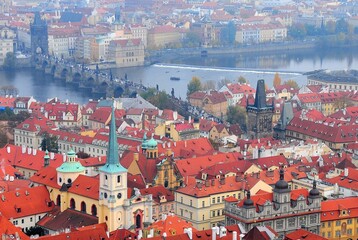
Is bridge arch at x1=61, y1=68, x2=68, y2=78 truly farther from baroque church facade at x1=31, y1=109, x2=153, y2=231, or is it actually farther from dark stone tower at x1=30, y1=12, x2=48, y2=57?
baroque church facade at x1=31, y1=109, x2=153, y2=231

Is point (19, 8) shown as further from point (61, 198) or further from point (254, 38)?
point (61, 198)

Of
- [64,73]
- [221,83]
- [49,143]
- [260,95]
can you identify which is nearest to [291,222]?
[260,95]

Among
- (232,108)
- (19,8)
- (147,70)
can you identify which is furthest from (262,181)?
(19,8)

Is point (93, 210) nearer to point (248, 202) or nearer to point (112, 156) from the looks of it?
point (112, 156)

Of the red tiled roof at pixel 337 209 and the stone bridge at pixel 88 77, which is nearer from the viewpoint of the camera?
the red tiled roof at pixel 337 209

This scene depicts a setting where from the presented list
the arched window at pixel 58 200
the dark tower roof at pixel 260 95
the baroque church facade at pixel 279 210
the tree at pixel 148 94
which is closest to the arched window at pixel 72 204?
the arched window at pixel 58 200

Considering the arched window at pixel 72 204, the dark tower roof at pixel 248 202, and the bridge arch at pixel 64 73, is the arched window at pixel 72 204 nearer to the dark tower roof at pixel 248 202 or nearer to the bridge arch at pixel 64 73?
the dark tower roof at pixel 248 202
